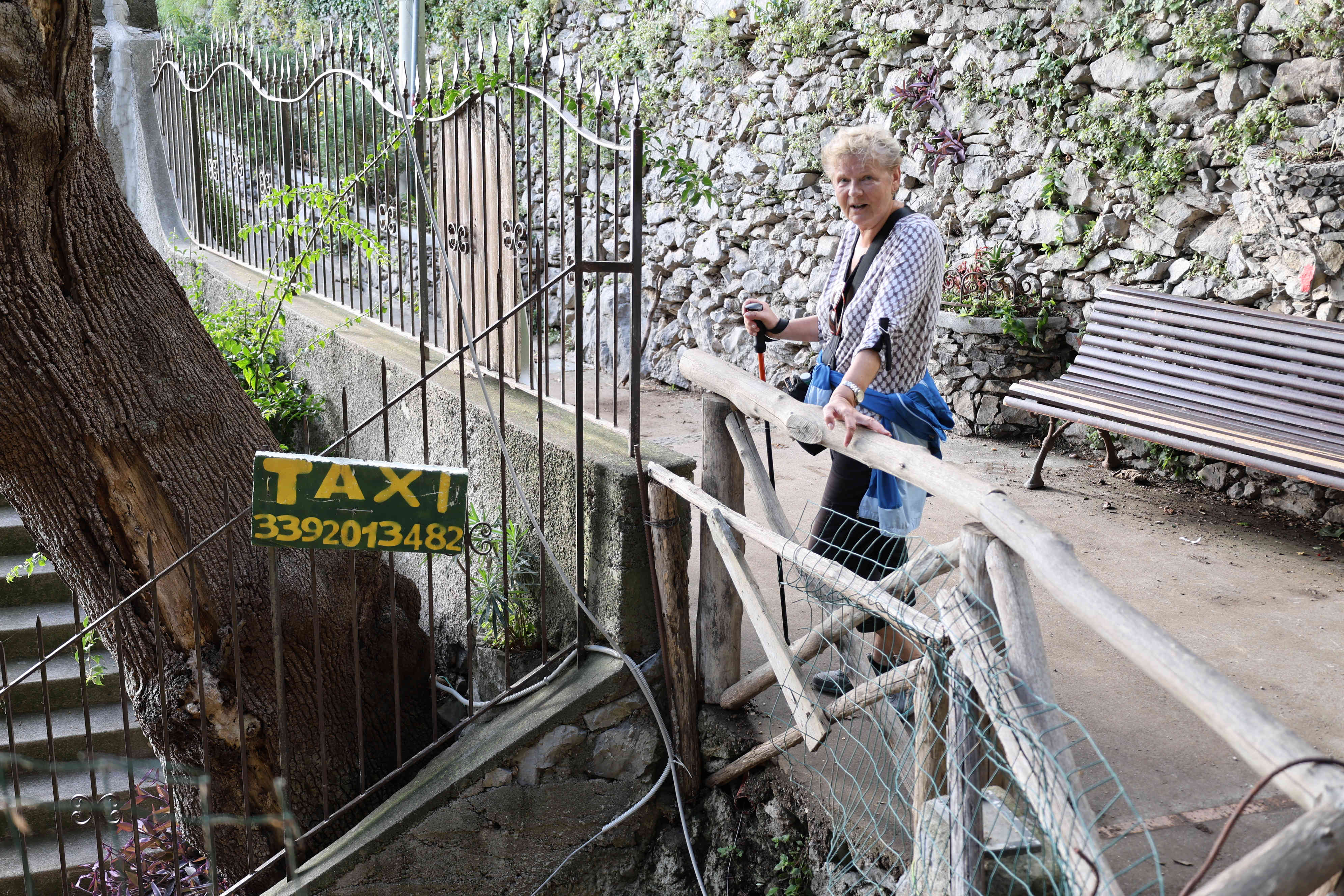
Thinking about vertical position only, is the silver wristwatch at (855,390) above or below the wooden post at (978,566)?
above

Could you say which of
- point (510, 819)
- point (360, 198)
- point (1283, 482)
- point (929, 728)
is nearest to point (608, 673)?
point (510, 819)

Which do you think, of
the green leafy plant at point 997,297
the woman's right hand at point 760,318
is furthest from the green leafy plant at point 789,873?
the green leafy plant at point 997,297

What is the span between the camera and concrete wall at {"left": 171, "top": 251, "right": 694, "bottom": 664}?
3.05 m

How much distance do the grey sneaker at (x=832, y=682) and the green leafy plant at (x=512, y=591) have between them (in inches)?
37.5

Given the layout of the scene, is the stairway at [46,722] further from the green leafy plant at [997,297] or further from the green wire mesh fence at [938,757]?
the green leafy plant at [997,297]

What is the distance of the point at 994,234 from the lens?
602 centimetres

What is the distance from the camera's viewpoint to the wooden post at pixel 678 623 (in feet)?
9.68

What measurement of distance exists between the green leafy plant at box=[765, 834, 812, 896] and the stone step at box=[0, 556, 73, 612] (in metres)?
3.27

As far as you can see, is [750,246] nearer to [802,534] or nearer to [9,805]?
[802,534]

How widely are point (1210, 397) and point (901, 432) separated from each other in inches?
107

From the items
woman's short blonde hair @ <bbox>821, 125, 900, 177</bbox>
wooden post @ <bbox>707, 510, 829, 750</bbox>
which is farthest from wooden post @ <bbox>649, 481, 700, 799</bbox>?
woman's short blonde hair @ <bbox>821, 125, 900, 177</bbox>

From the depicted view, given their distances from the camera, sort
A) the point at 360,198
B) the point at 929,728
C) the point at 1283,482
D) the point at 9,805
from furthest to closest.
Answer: the point at 360,198 < the point at 1283,482 < the point at 929,728 < the point at 9,805

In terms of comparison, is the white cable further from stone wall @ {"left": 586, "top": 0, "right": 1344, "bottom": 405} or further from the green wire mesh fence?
stone wall @ {"left": 586, "top": 0, "right": 1344, "bottom": 405}

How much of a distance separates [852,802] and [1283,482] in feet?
11.1
